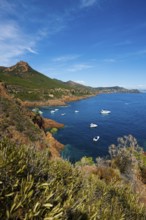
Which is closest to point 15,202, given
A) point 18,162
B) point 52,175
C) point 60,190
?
point 18,162

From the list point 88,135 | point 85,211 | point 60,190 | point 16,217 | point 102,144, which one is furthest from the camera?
point 88,135

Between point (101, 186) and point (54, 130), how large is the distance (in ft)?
224

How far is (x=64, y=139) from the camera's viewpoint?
226 ft

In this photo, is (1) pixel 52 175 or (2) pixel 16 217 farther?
(1) pixel 52 175

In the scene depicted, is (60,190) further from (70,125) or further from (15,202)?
(70,125)

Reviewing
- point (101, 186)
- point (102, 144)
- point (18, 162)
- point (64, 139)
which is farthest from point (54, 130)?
point (18, 162)

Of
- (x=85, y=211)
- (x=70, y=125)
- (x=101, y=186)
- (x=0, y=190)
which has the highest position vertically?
(x=0, y=190)

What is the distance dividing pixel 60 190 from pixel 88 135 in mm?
68917

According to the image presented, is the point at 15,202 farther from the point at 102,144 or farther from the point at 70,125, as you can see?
the point at 70,125

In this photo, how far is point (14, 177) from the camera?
567 centimetres

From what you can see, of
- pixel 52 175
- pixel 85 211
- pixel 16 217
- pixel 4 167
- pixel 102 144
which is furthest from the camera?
pixel 102 144

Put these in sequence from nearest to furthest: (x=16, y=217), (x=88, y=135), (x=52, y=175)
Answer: (x=16, y=217) < (x=52, y=175) < (x=88, y=135)

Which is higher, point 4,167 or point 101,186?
point 4,167

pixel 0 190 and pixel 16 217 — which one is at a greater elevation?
pixel 0 190
